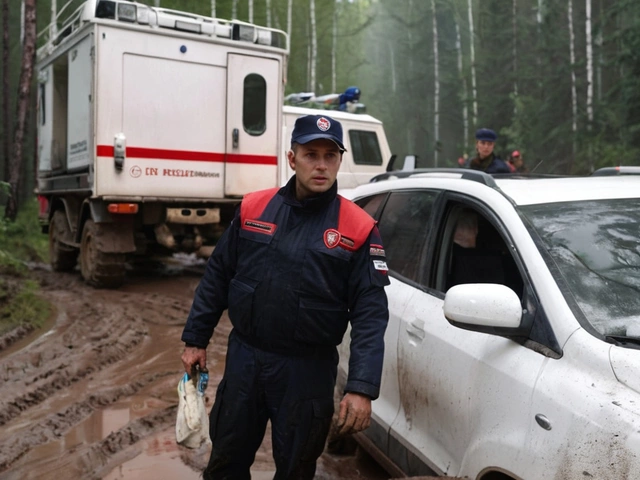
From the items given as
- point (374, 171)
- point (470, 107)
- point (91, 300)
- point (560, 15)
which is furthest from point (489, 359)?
point (470, 107)

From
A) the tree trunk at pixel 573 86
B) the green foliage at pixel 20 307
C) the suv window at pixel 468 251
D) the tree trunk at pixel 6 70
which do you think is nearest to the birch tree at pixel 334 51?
the tree trunk at pixel 573 86

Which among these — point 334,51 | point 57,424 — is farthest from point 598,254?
point 334,51

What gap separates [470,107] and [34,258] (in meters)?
26.9

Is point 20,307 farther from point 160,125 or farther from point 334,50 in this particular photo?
point 334,50

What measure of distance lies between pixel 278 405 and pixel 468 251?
4.14 ft

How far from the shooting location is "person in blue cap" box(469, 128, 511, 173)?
6.76 m

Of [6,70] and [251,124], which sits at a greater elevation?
[6,70]

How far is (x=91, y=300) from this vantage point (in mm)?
8656

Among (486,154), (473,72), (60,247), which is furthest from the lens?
(473,72)

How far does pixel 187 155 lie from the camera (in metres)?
9.21

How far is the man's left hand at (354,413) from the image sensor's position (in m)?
2.38

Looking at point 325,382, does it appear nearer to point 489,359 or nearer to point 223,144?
point 489,359

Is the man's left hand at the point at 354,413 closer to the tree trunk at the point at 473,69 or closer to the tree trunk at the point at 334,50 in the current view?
the tree trunk at the point at 473,69

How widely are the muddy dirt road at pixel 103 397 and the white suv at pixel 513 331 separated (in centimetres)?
104
